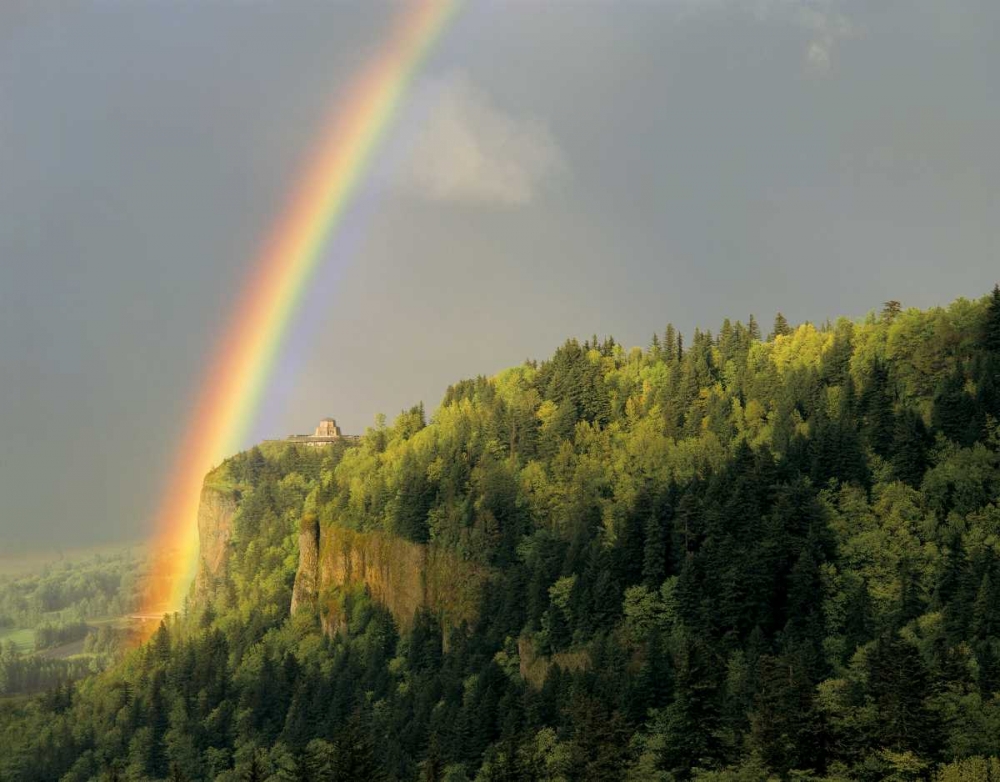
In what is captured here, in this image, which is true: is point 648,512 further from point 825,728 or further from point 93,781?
point 93,781

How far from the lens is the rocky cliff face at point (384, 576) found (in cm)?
14638

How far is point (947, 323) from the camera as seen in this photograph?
134m

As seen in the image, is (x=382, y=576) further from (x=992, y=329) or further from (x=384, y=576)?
(x=992, y=329)

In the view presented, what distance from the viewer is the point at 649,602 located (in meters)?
113

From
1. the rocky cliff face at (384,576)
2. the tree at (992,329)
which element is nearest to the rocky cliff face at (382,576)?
the rocky cliff face at (384,576)

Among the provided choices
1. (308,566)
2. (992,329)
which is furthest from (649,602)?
(308,566)

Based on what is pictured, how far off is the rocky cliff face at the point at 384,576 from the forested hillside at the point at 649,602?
2.56ft

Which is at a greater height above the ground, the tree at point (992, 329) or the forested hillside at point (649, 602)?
the tree at point (992, 329)

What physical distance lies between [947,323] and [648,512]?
38840 millimetres

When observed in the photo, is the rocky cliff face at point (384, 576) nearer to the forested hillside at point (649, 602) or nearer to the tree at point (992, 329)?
the forested hillside at point (649, 602)

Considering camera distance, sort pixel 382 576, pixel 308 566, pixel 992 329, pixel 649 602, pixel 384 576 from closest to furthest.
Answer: pixel 649 602 → pixel 992 329 → pixel 384 576 → pixel 382 576 → pixel 308 566

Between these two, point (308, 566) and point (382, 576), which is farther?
point (308, 566)

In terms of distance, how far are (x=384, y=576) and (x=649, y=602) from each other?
54.9m

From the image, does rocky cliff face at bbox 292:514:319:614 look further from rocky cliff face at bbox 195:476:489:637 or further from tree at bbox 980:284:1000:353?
tree at bbox 980:284:1000:353
